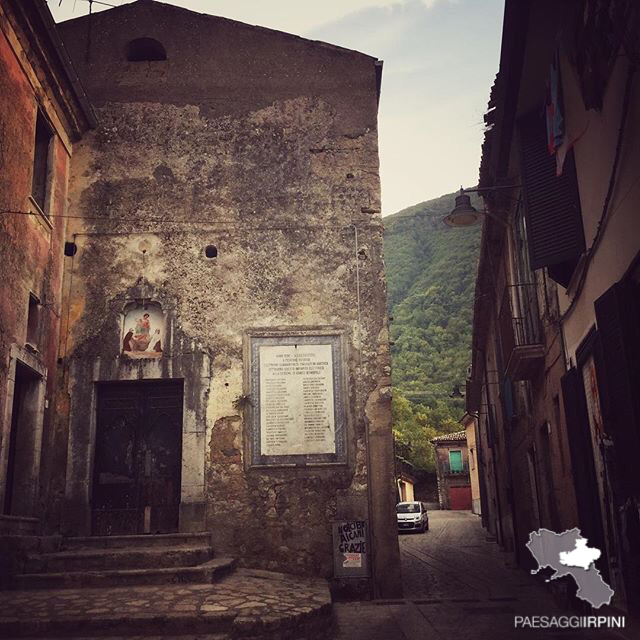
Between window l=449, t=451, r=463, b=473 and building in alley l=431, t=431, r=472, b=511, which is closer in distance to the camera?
building in alley l=431, t=431, r=472, b=511

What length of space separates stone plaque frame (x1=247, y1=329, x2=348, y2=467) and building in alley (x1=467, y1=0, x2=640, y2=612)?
2.63 meters

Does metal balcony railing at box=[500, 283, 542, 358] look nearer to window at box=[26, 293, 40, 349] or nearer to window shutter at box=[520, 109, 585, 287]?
window shutter at box=[520, 109, 585, 287]

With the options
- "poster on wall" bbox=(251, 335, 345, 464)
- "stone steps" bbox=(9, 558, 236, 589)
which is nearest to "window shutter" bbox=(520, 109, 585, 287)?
"poster on wall" bbox=(251, 335, 345, 464)

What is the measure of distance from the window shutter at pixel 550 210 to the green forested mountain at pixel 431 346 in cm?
4730

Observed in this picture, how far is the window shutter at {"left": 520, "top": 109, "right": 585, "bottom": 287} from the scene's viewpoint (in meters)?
7.51

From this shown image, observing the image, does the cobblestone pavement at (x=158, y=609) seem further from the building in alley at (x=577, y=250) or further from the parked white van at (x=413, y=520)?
the parked white van at (x=413, y=520)

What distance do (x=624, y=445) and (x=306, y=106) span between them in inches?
323

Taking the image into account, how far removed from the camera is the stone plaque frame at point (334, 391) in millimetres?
10156

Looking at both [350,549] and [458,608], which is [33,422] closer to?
[350,549]

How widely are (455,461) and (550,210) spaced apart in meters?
41.9

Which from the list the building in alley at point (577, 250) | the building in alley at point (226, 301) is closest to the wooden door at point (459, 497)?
the building in alley at point (577, 250)

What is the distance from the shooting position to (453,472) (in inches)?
1837

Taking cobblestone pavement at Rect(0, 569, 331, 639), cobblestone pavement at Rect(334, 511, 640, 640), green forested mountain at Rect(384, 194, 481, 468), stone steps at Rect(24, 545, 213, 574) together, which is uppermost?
green forested mountain at Rect(384, 194, 481, 468)

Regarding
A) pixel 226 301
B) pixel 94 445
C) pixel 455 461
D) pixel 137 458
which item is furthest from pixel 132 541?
pixel 455 461
